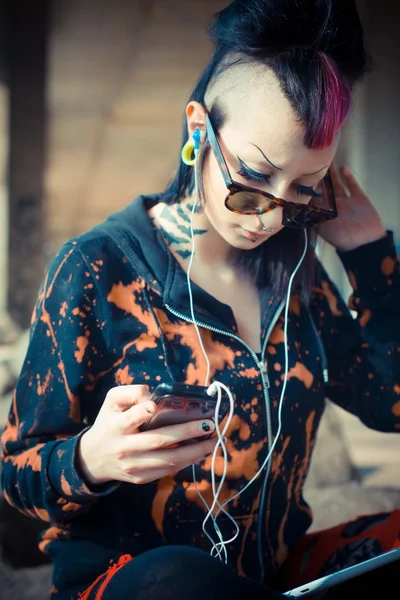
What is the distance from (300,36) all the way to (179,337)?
41 centimetres

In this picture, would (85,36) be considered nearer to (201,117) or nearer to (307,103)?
→ (201,117)

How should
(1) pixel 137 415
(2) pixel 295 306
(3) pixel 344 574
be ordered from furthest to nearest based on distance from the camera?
(2) pixel 295 306, (3) pixel 344 574, (1) pixel 137 415

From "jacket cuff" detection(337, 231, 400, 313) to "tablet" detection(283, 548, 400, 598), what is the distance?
1.20 feet

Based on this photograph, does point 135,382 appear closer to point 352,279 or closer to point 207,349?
point 207,349

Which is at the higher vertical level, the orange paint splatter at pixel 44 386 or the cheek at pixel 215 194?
the cheek at pixel 215 194

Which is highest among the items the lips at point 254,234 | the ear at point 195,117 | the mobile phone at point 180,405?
the ear at point 195,117

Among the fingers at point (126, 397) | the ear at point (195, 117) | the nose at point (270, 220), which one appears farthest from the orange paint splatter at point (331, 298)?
the fingers at point (126, 397)

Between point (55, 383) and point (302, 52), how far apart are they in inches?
20.3

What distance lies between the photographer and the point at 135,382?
0.89m

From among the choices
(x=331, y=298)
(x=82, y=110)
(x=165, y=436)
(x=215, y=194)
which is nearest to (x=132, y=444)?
(x=165, y=436)

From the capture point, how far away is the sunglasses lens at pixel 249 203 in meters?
0.88

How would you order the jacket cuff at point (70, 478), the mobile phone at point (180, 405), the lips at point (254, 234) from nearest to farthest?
the mobile phone at point (180, 405) → the jacket cuff at point (70, 478) → the lips at point (254, 234)

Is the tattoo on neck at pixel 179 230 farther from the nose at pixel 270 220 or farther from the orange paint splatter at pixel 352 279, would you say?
the orange paint splatter at pixel 352 279

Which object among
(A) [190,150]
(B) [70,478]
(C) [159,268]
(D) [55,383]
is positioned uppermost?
(A) [190,150]
